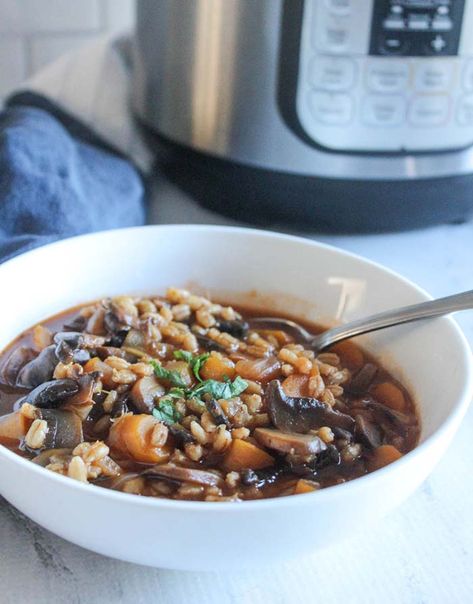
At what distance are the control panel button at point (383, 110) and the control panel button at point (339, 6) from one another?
12 cm

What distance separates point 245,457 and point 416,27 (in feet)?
2.23

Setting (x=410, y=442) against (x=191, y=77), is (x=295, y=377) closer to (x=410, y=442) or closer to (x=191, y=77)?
(x=410, y=442)

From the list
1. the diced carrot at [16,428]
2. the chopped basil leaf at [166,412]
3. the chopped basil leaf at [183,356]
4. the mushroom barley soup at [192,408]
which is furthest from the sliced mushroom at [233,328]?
the diced carrot at [16,428]

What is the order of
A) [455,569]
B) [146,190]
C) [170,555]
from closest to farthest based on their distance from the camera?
[170,555] → [455,569] → [146,190]

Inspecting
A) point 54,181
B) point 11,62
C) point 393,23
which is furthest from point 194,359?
point 11,62

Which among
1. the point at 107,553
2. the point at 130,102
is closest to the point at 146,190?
the point at 130,102

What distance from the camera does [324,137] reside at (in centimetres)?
121

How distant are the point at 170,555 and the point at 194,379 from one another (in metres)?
0.28

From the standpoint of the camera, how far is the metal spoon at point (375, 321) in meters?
0.88

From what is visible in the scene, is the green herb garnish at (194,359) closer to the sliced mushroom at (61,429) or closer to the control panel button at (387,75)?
the sliced mushroom at (61,429)

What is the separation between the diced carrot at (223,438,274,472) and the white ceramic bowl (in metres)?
0.11

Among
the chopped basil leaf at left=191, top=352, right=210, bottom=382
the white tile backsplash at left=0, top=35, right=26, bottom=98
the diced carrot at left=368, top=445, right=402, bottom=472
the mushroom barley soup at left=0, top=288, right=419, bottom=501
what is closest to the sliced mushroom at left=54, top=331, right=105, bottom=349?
the mushroom barley soup at left=0, top=288, right=419, bottom=501

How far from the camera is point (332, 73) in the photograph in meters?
1.17

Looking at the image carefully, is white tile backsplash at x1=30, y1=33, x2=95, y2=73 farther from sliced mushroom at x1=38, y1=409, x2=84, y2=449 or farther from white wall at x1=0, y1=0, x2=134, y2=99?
sliced mushroom at x1=38, y1=409, x2=84, y2=449
